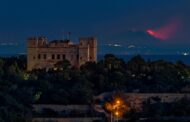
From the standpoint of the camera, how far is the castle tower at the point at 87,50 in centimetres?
5206

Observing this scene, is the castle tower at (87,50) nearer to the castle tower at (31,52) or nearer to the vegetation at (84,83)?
the castle tower at (31,52)

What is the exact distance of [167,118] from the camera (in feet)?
110

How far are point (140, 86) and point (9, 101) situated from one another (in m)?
8.68

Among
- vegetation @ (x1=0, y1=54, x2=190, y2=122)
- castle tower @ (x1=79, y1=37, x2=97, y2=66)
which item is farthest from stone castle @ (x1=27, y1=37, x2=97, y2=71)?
vegetation @ (x1=0, y1=54, x2=190, y2=122)

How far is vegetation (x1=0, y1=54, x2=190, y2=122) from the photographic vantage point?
116ft

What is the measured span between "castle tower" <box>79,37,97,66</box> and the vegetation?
3.75 m

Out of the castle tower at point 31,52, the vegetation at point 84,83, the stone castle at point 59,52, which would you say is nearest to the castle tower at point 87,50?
the stone castle at point 59,52

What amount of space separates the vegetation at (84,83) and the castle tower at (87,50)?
12.3ft

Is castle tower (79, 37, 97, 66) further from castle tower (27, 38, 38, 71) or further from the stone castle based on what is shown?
castle tower (27, 38, 38, 71)

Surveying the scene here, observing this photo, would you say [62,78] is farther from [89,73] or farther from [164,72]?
[164,72]

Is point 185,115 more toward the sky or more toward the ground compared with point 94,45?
more toward the ground

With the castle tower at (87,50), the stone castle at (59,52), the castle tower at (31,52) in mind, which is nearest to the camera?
the castle tower at (87,50)

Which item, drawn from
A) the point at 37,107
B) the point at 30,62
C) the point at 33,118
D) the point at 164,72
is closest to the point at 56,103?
the point at 37,107

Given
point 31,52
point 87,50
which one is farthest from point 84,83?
point 31,52
